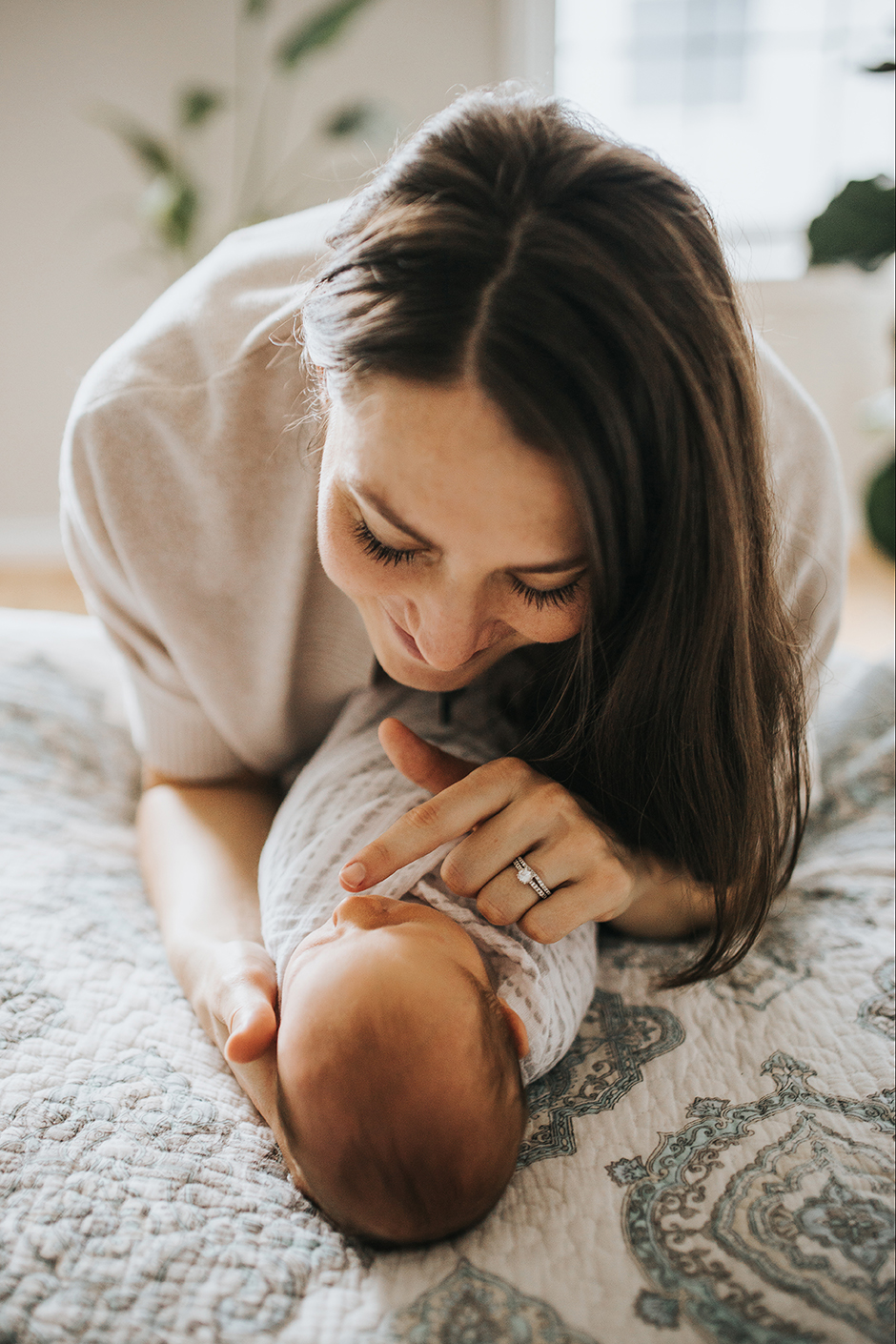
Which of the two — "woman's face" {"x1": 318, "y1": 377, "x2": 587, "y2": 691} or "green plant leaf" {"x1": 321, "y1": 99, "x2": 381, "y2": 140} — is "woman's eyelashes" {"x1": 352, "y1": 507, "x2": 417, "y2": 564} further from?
"green plant leaf" {"x1": 321, "y1": 99, "x2": 381, "y2": 140}

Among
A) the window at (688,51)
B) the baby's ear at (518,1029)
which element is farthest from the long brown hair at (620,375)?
the window at (688,51)

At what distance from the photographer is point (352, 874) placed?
711mm

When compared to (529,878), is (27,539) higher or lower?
lower

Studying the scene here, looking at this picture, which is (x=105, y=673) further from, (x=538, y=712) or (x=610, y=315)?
(x=610, y=315)

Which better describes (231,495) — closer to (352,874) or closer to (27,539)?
(352,874)

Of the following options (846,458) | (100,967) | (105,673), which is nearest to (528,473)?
(100,967)

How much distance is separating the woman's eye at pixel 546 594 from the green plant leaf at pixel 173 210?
226 cm

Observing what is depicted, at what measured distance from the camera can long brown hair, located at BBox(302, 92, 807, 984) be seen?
1.96 feet

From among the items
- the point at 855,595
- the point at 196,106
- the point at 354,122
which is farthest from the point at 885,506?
the point at 196,106

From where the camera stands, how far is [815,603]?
3.17ft

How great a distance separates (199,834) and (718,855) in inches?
23.0

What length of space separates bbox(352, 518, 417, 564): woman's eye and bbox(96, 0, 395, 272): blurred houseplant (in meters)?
2.18

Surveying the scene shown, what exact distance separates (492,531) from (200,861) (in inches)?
22.4

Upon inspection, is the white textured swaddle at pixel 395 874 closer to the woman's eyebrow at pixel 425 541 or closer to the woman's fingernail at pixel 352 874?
the woman's fingernail at pixel 352 874
